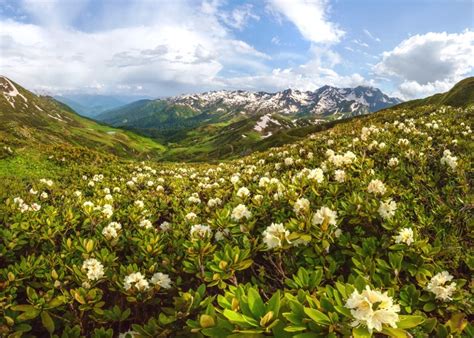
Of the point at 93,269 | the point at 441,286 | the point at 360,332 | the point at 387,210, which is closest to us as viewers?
the point at 360,332

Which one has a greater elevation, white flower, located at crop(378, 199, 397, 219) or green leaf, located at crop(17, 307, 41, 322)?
white flower, located at crop(378, 199, 397, 219)

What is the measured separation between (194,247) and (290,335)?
6.31 ft

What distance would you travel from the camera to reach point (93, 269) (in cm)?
396

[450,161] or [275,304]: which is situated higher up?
[450,161]

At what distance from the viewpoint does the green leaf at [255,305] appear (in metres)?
2.35

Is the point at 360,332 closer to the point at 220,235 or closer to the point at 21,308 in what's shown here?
the point at 220,235

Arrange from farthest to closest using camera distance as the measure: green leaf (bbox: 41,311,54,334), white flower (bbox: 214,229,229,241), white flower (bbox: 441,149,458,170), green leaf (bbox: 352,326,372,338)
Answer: white flower (bbox: 441,149,458,170) → white flower (bbox: 214,229,229,241) → green leaf (bbox: 41,311,54,334) → green leaf (bbox: 352,326,372,338)

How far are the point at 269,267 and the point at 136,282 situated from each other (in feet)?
6.15

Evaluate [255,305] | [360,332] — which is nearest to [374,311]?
[360,332]

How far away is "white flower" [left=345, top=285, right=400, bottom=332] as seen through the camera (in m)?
2.13

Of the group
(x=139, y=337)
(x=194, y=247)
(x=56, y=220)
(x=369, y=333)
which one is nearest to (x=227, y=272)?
(x=194, y=247)

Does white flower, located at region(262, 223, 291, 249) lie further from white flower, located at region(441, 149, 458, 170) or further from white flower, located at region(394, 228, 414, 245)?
white flower, located at region(441, 149, 458, 170)

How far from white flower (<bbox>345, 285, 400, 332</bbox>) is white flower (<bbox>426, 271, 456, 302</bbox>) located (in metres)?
1.54

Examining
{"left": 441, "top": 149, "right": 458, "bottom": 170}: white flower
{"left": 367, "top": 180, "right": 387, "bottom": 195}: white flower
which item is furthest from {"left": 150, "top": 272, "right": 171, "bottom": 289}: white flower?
{"left": 441, "top": 149, "right": 458, "bottom": 170}: white flower
